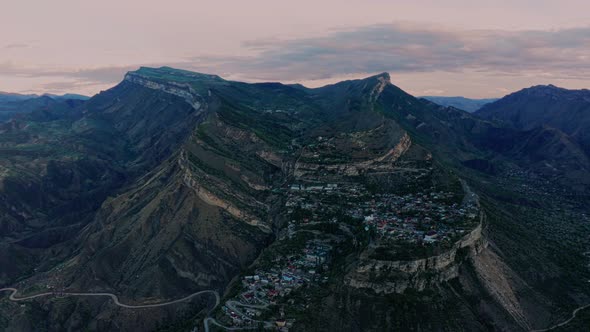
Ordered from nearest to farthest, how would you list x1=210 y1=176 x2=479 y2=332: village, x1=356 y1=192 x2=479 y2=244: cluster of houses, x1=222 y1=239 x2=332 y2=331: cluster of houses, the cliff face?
x1=222 y1=239 x2=332 y2=331: cluster of houses, x1=210 y1=176 x2=479 y2=332: village, the cliff face, x1=356 y1=192 x2=479 y2=244: cluster of houses

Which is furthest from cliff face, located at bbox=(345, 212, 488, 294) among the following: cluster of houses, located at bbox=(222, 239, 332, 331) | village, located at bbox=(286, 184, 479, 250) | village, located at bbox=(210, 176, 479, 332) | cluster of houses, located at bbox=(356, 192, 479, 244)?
cluster of houses, located at bbox=(222, 239, 332, 331)

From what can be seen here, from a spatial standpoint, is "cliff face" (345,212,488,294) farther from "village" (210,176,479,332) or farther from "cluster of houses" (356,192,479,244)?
"cluster of houses" (356,192,479,244)

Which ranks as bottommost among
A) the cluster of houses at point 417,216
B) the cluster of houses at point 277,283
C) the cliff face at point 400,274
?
the cluster of houses at point 277,283

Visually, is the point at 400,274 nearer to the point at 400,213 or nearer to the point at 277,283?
the point at 277,283

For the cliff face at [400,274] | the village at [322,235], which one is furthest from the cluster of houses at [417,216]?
the cliff face at [400,274]

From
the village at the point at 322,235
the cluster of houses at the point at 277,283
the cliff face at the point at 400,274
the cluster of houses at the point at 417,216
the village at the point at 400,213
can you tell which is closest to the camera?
the cluster of houses at the point at 277,283

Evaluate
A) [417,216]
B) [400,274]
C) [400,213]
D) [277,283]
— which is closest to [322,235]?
[400,213]

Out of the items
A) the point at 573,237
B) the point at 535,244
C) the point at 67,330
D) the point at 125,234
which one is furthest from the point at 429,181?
the point at 67,330

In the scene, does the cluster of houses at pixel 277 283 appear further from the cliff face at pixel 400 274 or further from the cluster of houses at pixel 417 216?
the cluster of houses at pixel 417 216
